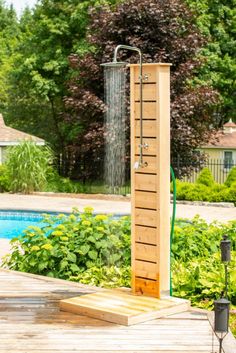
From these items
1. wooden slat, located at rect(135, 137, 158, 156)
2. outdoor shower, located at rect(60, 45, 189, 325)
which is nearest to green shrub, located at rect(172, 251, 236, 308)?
outdoor shower, located at rect(60, 45, 189, 325)

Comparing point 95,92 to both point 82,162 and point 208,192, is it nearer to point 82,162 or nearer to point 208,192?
point 82,162

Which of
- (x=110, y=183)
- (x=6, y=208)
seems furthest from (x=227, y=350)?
(x=110, y=183)

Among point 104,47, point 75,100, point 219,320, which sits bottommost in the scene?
point 219,320

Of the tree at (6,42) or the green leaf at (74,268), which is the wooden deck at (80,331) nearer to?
the green leaf at (74,268)

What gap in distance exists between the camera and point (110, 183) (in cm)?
2075

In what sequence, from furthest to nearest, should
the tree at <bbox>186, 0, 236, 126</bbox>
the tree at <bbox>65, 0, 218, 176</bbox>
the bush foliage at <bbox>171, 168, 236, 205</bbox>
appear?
the tree at <bbox>186, 0, 236, 126</bbox> → the tree at <bbox>65, 0, 218, 176</bbox> → the bush foliage at <bbox>171, 168, 236, 205</bbox>

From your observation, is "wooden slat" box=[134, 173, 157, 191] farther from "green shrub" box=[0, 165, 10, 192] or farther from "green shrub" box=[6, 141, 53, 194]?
"green shrub" box=[0, 165, 10, 192]

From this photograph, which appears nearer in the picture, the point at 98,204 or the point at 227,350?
the point at 227,350

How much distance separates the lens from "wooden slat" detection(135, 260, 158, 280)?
23.5 ft

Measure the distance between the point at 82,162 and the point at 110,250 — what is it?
14867mm

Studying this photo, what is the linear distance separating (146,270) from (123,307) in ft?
1.68

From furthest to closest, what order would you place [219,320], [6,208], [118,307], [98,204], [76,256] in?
[98,204]
[6,208]
[76,256]
[118,307]
[219,320]

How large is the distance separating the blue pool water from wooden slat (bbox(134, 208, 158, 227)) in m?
9.04

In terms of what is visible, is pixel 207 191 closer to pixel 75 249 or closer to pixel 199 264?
pixel 75 249
